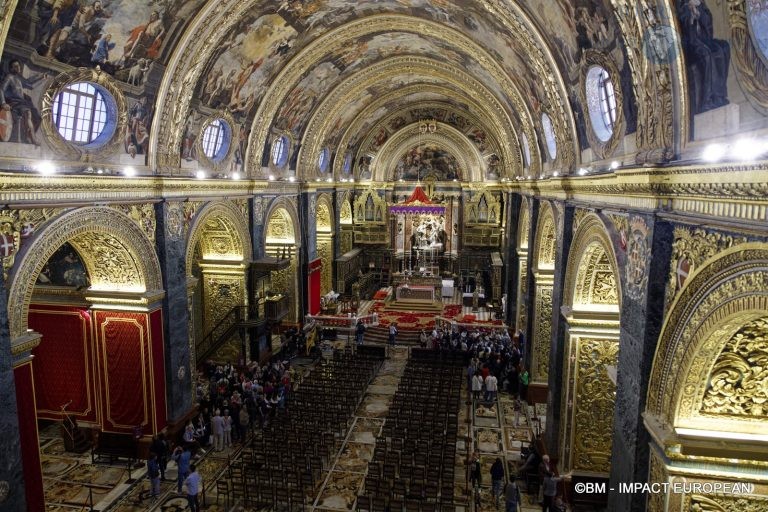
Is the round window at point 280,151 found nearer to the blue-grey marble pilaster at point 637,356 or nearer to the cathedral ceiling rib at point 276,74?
the cathedral ceiling rib at point 276,74

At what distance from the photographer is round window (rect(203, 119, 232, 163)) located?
1608 cm

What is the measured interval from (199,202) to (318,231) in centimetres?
1383

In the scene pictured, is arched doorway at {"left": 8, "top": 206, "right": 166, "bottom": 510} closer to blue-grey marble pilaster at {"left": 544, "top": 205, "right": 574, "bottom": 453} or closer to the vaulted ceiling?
the vaulted ceiling

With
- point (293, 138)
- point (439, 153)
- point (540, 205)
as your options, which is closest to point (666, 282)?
point (540, 205)

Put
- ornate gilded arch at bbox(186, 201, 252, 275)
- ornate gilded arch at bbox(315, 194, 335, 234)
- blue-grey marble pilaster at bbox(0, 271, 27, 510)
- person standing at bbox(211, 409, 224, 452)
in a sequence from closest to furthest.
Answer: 1. blue-grey marble pilaster at bbox(0, 271, 27, 510)
2. person standing at bbox(211, 409, 224, 452)
3. ornate gilded arch at bbox(186, 201, 252, 275)
4. ornate gilded arch at bbox(315, 194, 335, 234)

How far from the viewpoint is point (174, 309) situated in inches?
549

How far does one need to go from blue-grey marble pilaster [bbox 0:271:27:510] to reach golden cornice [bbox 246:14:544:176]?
1088 cm

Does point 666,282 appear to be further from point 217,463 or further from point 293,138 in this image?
point 293,138

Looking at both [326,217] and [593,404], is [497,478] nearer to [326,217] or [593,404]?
[593,404]

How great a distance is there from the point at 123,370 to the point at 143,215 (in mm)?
4139

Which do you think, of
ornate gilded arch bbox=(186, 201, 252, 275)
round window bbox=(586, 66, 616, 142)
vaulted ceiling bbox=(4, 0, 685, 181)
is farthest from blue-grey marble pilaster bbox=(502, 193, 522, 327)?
round window bbox=(586, 66, 616, 142)

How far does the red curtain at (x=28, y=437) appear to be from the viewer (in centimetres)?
922

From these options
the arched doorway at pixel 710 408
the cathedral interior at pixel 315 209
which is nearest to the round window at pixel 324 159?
the cathedral interior at pixel 315 209

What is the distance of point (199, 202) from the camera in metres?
15.5
